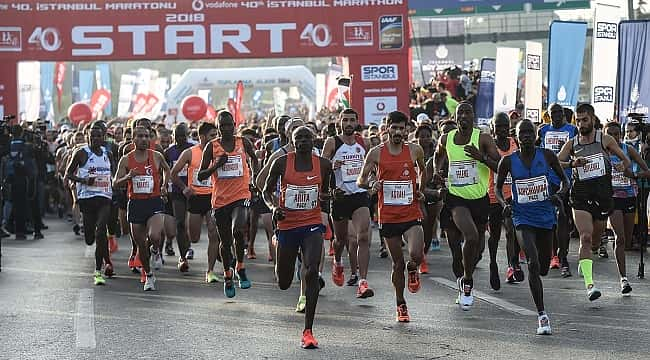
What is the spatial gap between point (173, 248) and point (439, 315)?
8379 mm

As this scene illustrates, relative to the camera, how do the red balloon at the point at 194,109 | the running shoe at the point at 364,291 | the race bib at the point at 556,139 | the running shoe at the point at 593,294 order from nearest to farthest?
the running shoe at the point at 593,294 → the running shoe at the point at 364,291 → the race bib at the point at 556,139 → the red balloon at the point at 194,109

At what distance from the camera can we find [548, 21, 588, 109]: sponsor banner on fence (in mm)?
21906

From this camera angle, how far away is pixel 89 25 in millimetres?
25812

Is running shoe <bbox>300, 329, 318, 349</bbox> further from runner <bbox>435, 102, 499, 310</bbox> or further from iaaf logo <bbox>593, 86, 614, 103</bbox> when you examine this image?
iaaf logo <bbox>593, 86, 614, 103</bbox>

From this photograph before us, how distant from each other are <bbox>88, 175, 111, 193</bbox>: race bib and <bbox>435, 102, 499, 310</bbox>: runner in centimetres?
445

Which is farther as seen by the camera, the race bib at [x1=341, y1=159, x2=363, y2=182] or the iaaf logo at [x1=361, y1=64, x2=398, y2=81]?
the iaaf logo at [x1=361, y1=64, x2=398, y2=81]

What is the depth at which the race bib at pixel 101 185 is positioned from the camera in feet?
46.0

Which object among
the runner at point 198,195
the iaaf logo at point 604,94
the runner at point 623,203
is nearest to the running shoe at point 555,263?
the runner at point 623,203

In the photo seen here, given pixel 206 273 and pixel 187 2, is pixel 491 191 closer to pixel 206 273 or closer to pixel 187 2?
pixel 206 273

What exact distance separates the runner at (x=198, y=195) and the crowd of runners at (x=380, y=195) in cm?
2

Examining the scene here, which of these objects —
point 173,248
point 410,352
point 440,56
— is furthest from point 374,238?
point 440,56

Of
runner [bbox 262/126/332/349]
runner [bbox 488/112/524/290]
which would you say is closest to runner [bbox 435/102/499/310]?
runner [bbox 488/112/524/290]

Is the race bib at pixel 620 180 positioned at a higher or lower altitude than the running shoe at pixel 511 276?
higher

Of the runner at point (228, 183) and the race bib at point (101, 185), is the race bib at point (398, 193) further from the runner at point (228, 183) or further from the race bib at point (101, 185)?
the race bib at point (101, 185)
